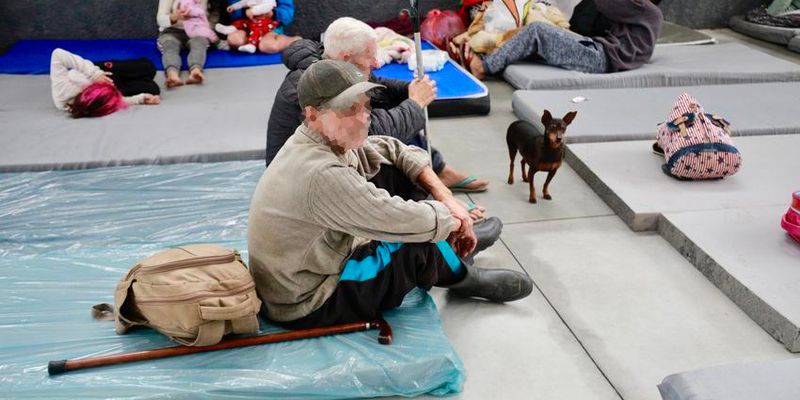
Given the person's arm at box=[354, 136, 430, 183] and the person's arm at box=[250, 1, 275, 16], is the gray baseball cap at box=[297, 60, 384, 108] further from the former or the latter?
the person's arm at box=[250, 1, 275, 16]

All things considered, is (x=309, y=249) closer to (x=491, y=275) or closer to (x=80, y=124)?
(x=491, y=275)

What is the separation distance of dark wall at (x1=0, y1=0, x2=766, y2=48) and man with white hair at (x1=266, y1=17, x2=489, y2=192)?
3809 millimetres

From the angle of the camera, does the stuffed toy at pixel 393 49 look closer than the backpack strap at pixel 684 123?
No

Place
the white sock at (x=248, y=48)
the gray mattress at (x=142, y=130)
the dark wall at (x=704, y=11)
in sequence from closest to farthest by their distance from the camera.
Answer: the gray mattress at (x=142, y=130)
the white sock at (x=248, y=48)
the dark wall at (x=704, y=11)

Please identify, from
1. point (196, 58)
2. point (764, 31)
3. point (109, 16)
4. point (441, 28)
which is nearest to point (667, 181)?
point (441, 28)

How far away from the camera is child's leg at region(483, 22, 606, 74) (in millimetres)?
5160

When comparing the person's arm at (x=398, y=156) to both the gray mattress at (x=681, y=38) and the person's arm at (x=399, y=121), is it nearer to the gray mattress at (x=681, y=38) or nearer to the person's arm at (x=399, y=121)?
the person's arm at (x=399, y=121)

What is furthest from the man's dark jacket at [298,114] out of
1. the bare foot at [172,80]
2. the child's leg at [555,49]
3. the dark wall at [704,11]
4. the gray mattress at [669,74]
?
the dark wall at [704,11]

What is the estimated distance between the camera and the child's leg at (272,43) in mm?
5996

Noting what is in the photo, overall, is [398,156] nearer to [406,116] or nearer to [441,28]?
[406,116]

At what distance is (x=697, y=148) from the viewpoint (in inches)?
134

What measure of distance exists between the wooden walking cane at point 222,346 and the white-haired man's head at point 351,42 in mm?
1014

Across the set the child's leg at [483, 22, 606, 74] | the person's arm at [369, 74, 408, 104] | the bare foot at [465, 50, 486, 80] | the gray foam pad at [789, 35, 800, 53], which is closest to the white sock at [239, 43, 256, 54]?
the bare foot at [465, 50, 486, 80]

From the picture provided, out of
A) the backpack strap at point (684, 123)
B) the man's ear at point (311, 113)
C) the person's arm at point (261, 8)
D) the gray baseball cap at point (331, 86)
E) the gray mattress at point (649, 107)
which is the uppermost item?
the gray baseball cap at point (331, 86)
